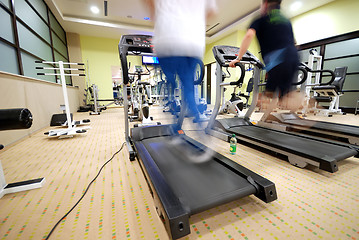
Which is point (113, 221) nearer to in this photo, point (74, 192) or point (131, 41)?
point (74, 192)

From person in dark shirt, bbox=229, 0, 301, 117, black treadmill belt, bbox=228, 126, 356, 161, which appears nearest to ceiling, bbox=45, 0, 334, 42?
person in dark shirt, bbox=229, 0, 301, 117

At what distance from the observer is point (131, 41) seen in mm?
1953

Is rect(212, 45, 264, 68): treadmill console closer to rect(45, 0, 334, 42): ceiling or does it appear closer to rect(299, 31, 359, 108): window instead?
rect(45, 0, 334, 42): ceiling

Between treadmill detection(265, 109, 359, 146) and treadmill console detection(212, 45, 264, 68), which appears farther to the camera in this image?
treadmill console detection(212, 45, 264, 68)

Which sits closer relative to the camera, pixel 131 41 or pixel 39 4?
pixel 131 41

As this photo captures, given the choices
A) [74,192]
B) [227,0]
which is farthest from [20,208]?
[227,0]

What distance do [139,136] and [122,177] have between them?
27.4 inches

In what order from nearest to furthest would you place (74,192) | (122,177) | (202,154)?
(74,192), (122,177), (202,154)

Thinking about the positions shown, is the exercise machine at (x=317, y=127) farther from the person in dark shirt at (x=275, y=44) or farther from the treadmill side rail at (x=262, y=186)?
the treadmill side rail at (x=262, y=186)

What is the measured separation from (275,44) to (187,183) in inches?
70.2

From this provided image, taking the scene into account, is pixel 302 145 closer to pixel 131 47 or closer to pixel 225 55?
pixel 225 55

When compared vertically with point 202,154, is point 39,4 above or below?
above

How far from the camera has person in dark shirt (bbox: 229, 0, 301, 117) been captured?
1.69 meters

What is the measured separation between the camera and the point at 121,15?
555 centimetres
